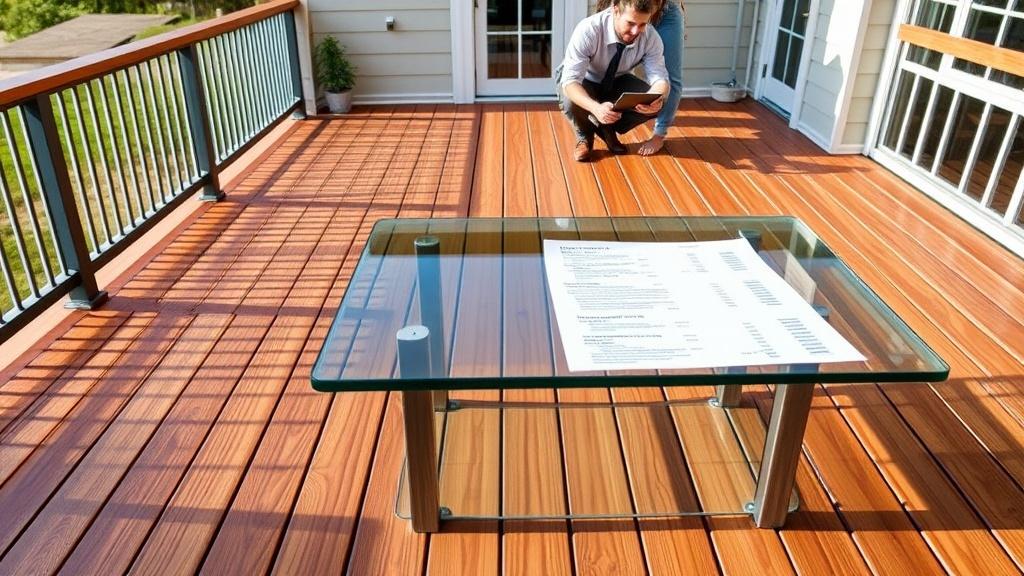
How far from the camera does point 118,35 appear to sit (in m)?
10.7

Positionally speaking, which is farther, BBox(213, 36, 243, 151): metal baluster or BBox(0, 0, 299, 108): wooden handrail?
BBox(213, 36, 243, 151): metal baluster

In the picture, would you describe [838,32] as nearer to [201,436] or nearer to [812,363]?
[812,363]

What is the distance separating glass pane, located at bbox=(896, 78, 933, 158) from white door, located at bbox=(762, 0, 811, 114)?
3.37 ft

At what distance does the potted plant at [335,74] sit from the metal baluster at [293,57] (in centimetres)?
19

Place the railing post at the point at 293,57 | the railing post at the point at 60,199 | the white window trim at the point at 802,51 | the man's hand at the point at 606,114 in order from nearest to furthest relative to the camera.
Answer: the railing post at the point at 60,199 → the man's hand at the point at 606,114 → the white window trim at the point at 802,51 → the railing post at the point at 293,57

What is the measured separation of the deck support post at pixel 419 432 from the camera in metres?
1.29

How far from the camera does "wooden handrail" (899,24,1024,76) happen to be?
2893mm

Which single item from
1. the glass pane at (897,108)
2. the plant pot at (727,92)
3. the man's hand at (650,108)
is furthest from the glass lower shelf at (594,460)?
the plant pot at (727,92)

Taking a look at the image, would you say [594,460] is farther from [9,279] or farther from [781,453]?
[9,279]

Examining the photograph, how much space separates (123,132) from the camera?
116 inches

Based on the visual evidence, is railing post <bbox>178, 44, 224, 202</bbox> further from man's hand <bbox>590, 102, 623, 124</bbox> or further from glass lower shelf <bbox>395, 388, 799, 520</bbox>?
glass lower shelf <bbox>395, 388, 799, 520</bbox>

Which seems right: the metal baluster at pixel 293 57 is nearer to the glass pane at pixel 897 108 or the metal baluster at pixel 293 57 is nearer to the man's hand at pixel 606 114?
the man's hand at pixel 606 114

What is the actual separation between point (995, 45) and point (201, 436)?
348cm

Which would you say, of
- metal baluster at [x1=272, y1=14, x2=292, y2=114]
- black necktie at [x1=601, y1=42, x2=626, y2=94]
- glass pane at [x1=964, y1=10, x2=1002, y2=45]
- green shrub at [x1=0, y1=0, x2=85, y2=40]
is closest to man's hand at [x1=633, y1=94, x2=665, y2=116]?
black necktie at [x1=601, y1=42, x2=626, y2=94]
